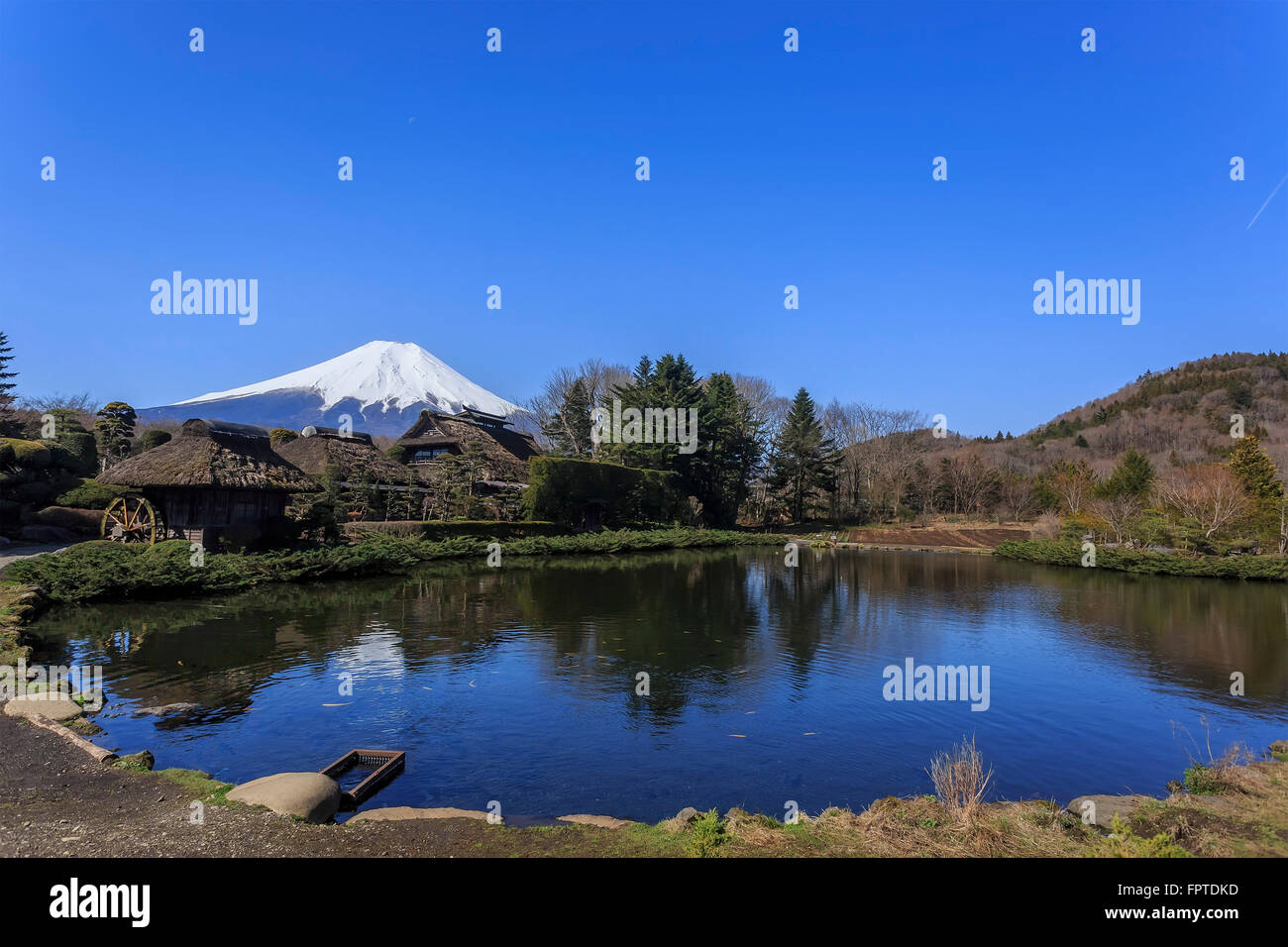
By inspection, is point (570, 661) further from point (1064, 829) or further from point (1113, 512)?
point (1113, 512)

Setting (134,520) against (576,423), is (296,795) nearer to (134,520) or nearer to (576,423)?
(134,520)

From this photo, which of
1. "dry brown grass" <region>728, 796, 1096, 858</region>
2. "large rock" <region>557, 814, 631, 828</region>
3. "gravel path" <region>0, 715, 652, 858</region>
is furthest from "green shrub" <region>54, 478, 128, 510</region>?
"dry brown grass" <region>728, 796, 1096, 858</region>

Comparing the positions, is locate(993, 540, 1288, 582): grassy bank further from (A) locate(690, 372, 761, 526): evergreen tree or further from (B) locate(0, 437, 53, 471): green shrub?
(B) locate(0, 437, 53, 471): green shrub

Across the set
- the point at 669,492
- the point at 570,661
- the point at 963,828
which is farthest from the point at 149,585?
the point at 669,492

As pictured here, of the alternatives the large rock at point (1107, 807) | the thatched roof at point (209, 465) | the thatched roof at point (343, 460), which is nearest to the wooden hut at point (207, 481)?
the thatched roof at point (209, 465)

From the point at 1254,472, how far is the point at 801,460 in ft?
91.9

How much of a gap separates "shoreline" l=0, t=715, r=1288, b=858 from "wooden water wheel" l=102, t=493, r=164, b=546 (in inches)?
773

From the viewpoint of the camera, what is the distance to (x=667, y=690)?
11867 mm

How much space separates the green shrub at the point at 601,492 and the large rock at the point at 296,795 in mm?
31593

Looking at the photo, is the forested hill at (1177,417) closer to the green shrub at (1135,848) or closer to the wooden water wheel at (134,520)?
the green shrub at (1135,848)

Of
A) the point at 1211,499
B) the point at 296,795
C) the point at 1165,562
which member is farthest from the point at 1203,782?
the point at 1211,499

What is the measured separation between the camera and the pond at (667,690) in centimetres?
825

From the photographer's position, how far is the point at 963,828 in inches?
221
